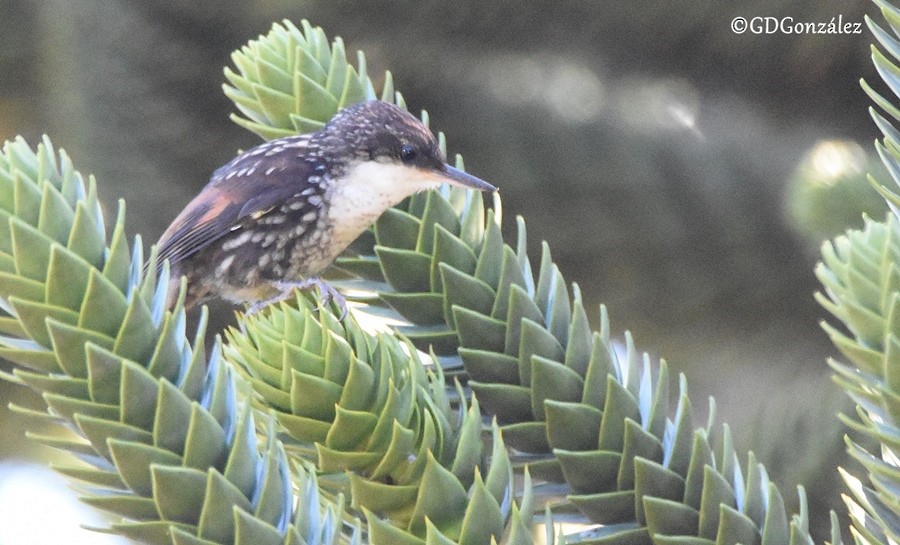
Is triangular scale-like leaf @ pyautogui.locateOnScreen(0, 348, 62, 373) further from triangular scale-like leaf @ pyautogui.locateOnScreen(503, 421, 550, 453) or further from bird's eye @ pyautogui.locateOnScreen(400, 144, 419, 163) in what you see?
bird's eye @ pyautogui.locateOnScreen(400, 144, 419, 163)

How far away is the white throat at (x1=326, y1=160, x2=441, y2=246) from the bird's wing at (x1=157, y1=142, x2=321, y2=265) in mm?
81

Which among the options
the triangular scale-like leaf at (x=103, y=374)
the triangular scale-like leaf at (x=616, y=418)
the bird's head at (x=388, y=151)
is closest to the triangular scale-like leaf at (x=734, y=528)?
the triangular scale-like leaf at (x=616, y=418)

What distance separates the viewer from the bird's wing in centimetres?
167

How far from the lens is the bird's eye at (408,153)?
1.65 m

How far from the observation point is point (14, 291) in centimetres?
71

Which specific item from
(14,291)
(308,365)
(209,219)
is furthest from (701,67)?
(14,291)

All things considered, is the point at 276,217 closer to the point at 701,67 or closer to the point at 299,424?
the point at 701,67

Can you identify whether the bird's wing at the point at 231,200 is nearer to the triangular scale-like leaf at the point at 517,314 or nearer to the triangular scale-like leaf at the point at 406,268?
the triangular scale-like leaf at the point at 406,268

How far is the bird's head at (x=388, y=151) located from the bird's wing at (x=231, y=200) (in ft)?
0.29

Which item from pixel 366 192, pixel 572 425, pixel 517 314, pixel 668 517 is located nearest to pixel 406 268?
pixel 517 314

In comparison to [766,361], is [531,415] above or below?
below

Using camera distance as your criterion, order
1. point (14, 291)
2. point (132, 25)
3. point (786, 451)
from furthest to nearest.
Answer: point (132, 25), point (786, 451), point (14, 291)

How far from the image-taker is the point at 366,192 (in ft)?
4.83

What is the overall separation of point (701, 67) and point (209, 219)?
81 centimetres
